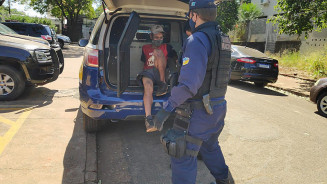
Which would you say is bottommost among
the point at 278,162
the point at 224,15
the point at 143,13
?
the point at 278,162

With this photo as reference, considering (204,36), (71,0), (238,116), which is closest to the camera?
(204,36)

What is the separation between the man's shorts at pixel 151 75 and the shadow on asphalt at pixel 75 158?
1.19 metres

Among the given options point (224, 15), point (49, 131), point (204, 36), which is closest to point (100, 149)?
point (49, 131)

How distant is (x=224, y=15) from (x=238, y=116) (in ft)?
66.5

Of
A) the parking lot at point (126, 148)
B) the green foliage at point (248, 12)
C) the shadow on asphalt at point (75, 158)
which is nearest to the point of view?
the shadow on asphalt at point (75, 158)

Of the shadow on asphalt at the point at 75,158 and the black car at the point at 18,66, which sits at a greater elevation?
the black car at the point at 18,66

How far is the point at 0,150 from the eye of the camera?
3178 mm

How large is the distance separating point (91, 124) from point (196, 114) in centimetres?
212

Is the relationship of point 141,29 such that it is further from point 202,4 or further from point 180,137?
point 180,137

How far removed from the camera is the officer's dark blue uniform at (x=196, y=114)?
1.99 m

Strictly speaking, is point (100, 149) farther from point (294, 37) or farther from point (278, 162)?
point (294, 37)

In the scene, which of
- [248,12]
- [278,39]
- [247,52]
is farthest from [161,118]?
[248,12]

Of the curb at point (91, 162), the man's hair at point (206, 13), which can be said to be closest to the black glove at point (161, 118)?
the man's hair at point (206, 13)

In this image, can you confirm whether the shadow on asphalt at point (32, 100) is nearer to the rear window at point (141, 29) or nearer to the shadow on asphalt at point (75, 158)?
the shadow on asphalt at point (75, 158)
